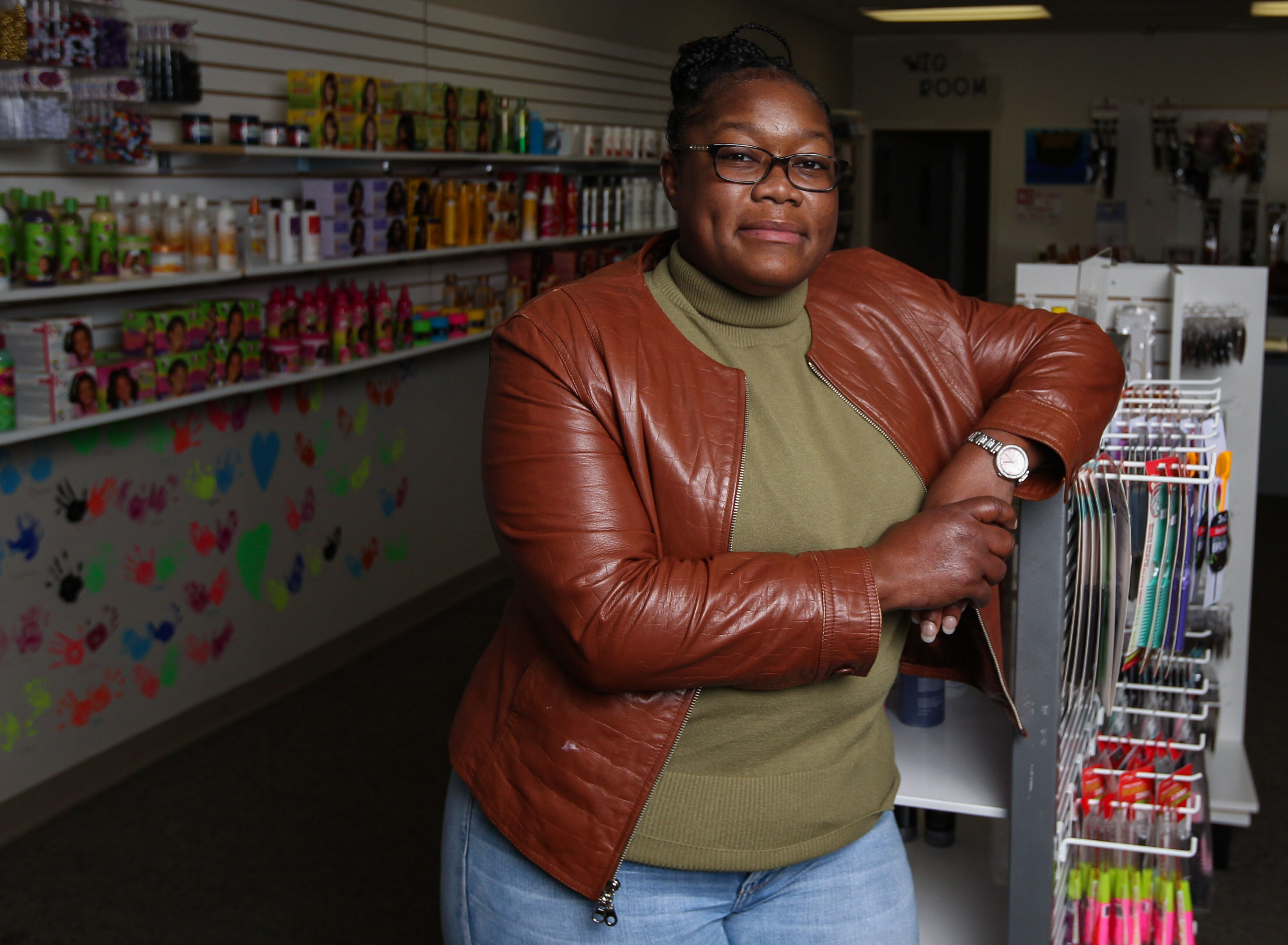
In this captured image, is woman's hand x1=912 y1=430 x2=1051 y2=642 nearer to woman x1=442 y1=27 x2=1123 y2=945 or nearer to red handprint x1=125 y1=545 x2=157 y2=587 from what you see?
woman x1=442 y1=27 x2=1123 y2=945

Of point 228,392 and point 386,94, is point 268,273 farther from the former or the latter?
point 386,94

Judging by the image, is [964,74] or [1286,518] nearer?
[1286,518]

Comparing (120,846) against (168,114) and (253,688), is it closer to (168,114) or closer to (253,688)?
(253,688)

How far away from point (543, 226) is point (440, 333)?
82 cm

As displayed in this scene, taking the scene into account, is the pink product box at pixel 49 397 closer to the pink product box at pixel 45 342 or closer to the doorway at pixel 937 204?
the pink product box at pixel 45 342

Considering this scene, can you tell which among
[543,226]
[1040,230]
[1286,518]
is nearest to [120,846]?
[543,226]

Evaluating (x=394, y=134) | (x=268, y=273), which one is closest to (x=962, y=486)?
(x=268, y=273)

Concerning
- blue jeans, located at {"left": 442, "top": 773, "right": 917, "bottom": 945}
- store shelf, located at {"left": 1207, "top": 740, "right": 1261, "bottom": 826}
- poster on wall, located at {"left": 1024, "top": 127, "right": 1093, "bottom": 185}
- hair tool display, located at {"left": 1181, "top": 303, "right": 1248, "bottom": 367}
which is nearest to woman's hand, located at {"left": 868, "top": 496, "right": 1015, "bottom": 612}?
blue jeans, located at {"left": 442, "top": 773, "right": 917, "bottom": 945}

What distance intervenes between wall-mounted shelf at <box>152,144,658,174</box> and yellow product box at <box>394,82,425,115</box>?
0.16 meters

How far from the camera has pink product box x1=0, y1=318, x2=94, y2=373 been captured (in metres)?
3.26

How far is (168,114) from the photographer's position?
389 centimetres

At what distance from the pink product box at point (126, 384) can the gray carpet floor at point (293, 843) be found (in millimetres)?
1181

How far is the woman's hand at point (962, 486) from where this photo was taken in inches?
54.4

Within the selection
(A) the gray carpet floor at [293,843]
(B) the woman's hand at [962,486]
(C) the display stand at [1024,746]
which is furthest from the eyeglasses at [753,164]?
(A) the gray carpet floor at [293,843]
